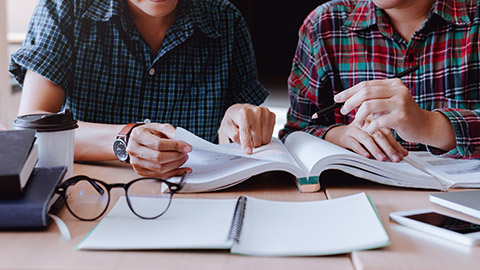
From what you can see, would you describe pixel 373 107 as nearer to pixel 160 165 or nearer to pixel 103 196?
pixel 160 165

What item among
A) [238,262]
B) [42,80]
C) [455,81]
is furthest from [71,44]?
[455,81]

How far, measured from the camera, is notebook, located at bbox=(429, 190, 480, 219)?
77 cm

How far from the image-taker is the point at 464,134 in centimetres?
110

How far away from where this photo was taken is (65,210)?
2.53ft

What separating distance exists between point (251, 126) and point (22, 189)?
1.58ft

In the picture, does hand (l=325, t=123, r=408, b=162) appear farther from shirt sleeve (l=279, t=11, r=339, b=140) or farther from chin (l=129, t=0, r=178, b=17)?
chin (l=129, t=0, r=178, b=17)

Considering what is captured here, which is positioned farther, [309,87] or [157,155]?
[309,87]

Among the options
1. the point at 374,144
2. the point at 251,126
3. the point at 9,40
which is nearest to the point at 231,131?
the point at 251,126

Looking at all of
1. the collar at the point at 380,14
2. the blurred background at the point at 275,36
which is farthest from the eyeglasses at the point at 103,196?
the blurred background at the point at 275,36

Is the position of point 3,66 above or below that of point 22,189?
below

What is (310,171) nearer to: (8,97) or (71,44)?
(71,44)

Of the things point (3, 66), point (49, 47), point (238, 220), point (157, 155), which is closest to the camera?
point (238, 220)

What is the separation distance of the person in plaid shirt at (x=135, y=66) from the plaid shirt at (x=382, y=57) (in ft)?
0.57

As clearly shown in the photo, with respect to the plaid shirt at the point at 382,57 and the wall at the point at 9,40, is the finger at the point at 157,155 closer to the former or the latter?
the plaid shirt at the point at 382,57
